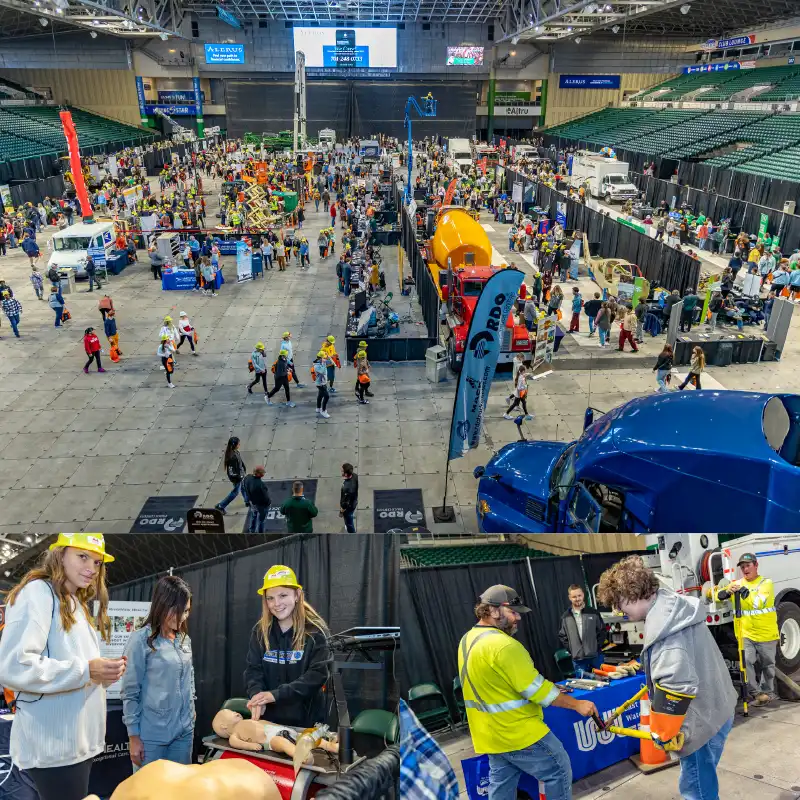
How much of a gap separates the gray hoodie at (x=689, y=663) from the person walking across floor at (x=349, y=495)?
666 cm

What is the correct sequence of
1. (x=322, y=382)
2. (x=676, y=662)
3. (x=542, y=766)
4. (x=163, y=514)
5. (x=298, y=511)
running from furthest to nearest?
(x=322, y=382)
(x=163, y=514)
(x=298, y=511)
(x=542, y=766)
(x=676, y=662)

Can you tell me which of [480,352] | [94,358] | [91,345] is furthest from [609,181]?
[91,345]

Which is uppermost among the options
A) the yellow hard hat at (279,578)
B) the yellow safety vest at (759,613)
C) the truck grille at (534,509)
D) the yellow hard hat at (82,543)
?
the yellow hard hat at (82,543)

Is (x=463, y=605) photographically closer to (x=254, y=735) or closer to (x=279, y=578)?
(x=279, y=578)

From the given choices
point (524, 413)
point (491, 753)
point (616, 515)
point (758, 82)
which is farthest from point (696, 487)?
point (758, 82)

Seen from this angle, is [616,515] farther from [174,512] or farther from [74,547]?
[174,512]

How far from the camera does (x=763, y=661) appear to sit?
19.4ft

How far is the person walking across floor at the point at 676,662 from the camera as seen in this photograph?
121 inches

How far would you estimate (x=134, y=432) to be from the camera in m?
13.3

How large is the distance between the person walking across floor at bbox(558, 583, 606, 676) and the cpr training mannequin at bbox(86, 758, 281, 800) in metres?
4.69

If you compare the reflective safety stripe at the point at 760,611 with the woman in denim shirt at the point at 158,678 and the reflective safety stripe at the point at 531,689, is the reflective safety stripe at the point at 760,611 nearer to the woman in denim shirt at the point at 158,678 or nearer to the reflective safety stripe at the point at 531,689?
the reflective safety stripe at the point at 531,689

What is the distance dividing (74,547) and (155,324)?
1835cm

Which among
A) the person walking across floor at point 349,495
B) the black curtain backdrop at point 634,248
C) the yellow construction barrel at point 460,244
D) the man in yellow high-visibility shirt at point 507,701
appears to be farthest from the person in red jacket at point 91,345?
the black curtain backdrop at point 634,248

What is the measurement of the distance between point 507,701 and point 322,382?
10848 mm
